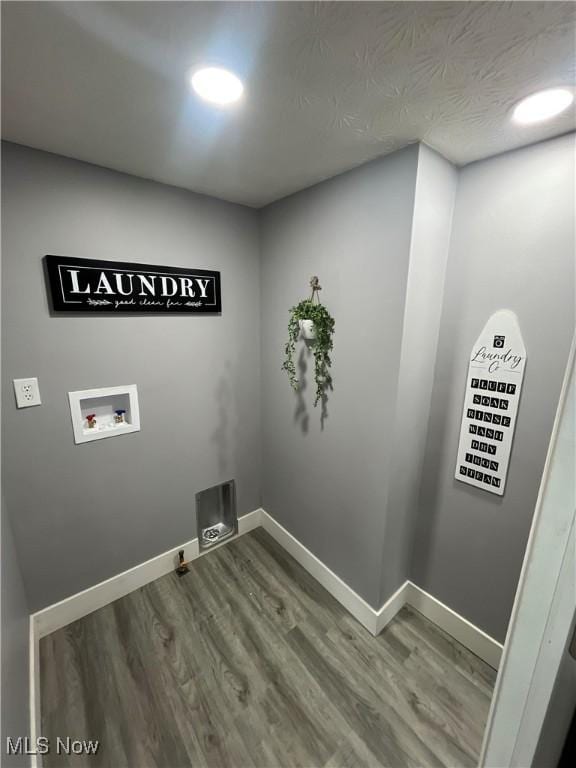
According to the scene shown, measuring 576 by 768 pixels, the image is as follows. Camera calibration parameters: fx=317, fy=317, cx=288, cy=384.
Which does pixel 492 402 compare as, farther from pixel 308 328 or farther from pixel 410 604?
pixel 410 604

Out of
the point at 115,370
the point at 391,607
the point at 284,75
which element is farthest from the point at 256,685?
the point at 284,75

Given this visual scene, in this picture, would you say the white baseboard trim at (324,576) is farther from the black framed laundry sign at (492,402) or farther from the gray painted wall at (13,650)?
the gray painted wall at (13,650)

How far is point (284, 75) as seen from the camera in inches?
35.8

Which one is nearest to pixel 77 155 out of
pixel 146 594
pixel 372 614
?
pixel 146 594

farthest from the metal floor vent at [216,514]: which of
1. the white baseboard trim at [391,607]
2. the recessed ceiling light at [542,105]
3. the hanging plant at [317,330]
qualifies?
the recessed ceiling light at [542,105]

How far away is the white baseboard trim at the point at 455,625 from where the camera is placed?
1.58 meters

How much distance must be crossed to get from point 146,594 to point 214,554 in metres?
0.48

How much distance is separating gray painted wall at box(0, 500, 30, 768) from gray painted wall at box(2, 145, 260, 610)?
19 centimetres

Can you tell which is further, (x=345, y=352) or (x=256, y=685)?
(x=345, y=352)

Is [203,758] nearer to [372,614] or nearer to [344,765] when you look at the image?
[344,765]

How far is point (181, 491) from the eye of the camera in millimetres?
2119

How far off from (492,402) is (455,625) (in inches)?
49.2

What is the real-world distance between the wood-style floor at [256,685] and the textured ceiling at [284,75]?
2370mm

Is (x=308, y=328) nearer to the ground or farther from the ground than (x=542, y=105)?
nearer to the ground
